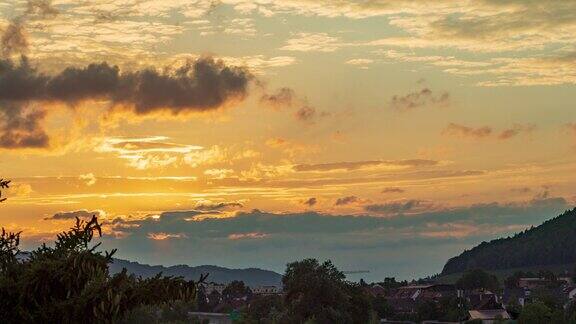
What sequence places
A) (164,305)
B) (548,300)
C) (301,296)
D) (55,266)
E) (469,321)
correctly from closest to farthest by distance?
(55,266), (164,305), (301,296), (469,321), (548,300)

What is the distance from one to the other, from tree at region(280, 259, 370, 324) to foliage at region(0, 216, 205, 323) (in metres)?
130

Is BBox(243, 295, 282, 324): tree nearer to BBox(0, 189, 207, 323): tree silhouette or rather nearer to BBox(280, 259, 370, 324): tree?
BBox(280, 259, 370, 324): tree

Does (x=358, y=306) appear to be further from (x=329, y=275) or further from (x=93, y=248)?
(x=93, y=248)

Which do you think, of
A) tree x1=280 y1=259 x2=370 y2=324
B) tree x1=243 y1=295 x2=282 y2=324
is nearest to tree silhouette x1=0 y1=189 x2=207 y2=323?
tree x1=280 y1=259 x2=370 y2=324

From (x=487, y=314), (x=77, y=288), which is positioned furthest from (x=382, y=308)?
(x=77, y=288)

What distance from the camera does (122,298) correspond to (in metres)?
16.0

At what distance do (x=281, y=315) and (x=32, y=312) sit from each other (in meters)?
138

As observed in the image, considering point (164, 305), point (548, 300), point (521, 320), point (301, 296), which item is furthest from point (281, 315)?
point (164, 305)

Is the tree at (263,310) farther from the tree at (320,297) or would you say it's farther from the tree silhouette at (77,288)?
the tree silhouette at (77,288)

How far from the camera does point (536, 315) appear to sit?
154 m

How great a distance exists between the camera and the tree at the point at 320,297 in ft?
490

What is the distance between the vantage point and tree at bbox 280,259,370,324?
490 ft

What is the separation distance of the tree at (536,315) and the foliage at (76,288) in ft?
469


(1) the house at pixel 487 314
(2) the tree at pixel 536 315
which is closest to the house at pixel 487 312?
(1) the house at pixel 487 314
